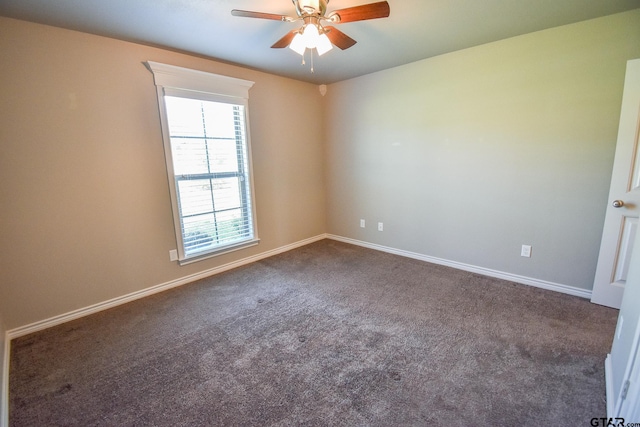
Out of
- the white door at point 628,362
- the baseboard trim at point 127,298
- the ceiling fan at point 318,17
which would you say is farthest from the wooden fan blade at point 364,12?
the baseboard trim at point 127,298

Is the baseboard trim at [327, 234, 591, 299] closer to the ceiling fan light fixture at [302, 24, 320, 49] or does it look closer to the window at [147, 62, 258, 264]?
the window at [147, 62, 258, 264]


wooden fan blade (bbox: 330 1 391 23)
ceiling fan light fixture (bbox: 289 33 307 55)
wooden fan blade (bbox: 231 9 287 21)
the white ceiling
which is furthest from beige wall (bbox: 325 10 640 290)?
wooden fan blade (bbox: 231 9 287 21)

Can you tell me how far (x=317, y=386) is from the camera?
1.66 m

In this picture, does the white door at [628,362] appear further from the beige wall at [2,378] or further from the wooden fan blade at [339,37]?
the beige wall at [2,378]

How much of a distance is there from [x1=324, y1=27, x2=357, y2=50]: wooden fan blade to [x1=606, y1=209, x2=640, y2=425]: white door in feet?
6.96

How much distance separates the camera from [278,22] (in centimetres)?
219

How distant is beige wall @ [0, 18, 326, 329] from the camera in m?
2.14

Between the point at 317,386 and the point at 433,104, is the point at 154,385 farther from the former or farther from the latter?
the point at 433,104

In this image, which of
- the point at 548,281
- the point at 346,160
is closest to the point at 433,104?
the point at 346,160

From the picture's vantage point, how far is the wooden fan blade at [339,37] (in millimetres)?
1970

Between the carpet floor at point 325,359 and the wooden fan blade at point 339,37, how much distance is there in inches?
85.7

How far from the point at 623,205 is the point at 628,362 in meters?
1.59

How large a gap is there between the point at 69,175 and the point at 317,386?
2.57 meters

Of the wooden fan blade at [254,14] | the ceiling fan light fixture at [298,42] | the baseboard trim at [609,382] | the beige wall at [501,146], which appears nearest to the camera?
the baseboard trim at [609,382]
